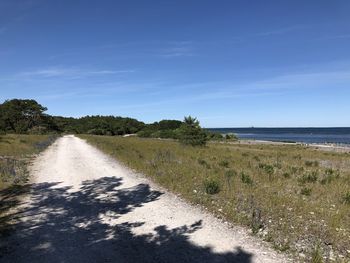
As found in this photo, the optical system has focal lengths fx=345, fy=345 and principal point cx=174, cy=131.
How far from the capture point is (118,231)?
811 centimetres

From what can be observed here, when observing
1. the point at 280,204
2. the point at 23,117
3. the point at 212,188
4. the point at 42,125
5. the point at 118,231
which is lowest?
the point at 118,231

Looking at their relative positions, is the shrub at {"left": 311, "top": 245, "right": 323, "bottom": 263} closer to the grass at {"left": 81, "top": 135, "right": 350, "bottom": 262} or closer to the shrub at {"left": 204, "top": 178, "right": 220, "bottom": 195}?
the grass at {"left": 81, "top": 135, "right": 350, "bottom": 262}

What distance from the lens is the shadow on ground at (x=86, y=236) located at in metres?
6.55

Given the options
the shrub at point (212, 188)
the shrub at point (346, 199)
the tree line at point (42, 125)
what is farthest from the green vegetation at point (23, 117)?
the shrub at point (346, 199)

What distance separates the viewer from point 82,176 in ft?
53.8

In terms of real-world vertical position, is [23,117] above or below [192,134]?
above

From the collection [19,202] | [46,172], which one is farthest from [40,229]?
[46,172]

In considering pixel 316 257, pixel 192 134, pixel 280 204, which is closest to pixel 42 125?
pixel 192 134

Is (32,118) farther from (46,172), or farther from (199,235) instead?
(199,235)

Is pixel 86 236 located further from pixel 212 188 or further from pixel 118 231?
pixel 212 188

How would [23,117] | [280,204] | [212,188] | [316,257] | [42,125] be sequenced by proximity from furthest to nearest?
[42,125], [23,117], [212,188], [280,204], [316,257]

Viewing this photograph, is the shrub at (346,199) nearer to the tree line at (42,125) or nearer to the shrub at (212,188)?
the shrub at (212,188)

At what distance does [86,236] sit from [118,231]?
76cm

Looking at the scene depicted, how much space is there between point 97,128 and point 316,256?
108693 millimetres
